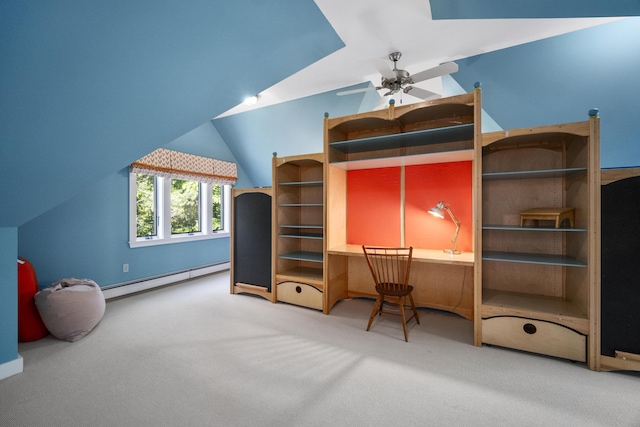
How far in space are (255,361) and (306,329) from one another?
712 mm

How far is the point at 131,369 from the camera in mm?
2125

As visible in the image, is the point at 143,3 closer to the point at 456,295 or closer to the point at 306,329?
the point at 306,329

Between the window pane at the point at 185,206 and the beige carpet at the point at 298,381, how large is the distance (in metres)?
2.01

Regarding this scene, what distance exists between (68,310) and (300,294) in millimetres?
2155

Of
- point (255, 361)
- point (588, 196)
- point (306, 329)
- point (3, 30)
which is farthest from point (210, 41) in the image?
point (588, 196)

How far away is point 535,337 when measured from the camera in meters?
2.31

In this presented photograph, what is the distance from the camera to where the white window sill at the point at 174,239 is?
161 inches

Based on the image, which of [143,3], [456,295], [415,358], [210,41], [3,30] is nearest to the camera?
[3,30]

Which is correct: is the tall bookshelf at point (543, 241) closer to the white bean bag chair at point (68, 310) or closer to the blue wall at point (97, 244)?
the white bean bag chair at point (68, 310)

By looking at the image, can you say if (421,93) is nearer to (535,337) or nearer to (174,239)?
(535,337)

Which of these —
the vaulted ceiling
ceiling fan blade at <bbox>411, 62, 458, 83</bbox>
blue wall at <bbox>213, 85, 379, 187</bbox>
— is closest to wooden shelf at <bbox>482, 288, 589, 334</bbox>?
the vaulted ceiling

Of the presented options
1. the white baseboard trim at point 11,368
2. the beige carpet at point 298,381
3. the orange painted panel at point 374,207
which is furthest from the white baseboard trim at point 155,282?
the orange painted panel at point 374,207

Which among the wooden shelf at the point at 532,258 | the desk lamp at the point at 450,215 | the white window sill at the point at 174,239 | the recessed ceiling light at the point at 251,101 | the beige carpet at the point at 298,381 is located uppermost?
the recessed ceiling light at the point at 251,101

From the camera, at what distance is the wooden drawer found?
2.20 meters
